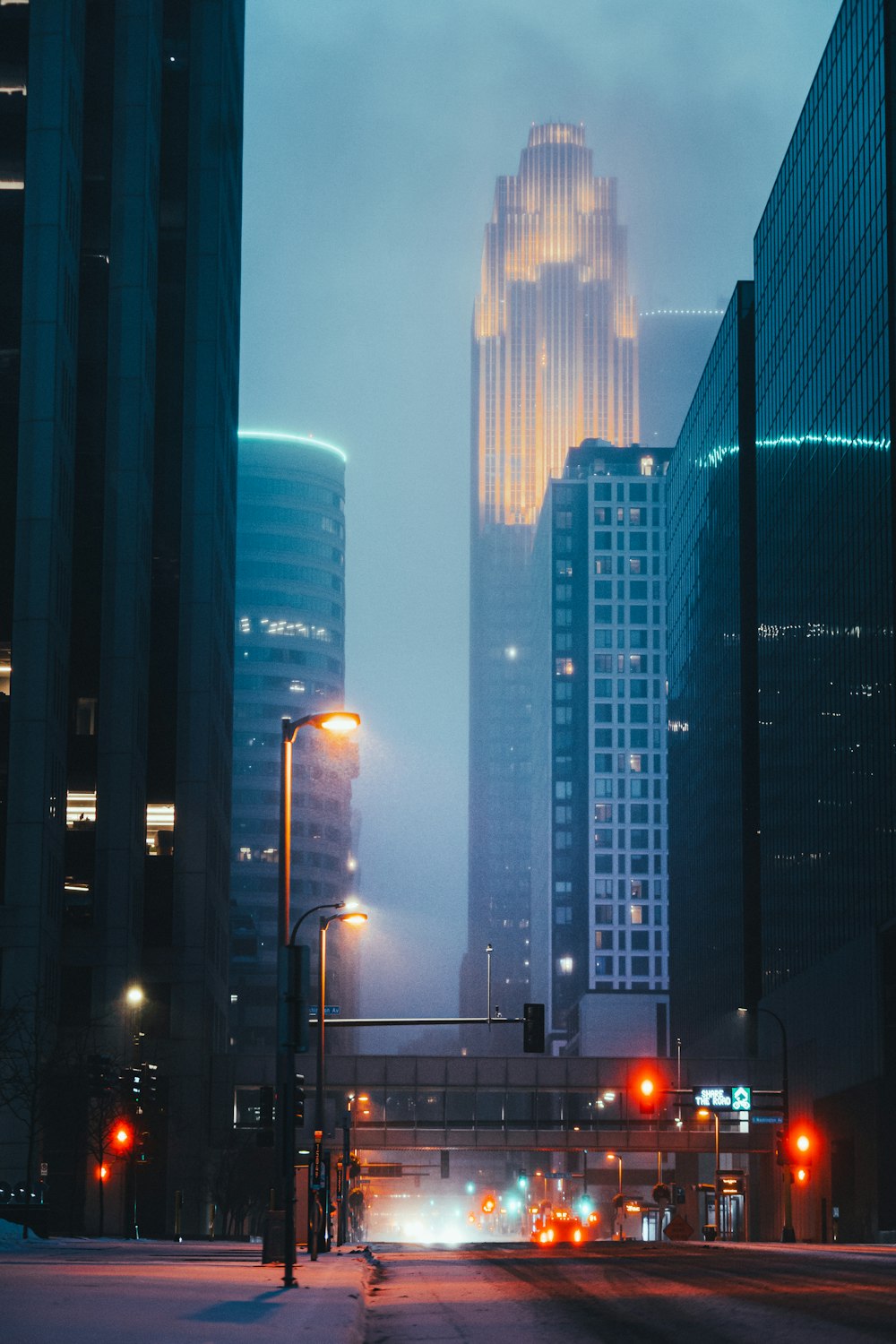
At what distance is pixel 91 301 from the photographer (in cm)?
11944

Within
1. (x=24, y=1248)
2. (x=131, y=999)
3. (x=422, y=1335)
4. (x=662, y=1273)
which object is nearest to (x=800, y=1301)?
(x=422, y=1335)

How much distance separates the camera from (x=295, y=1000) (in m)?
29.9

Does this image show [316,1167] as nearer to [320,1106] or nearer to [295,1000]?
[320,1106]

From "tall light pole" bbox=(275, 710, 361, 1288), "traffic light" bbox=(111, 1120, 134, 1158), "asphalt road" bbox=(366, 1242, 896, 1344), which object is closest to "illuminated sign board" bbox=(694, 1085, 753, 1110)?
"traffic light" bbox=(111, 1120, 134, 1158)

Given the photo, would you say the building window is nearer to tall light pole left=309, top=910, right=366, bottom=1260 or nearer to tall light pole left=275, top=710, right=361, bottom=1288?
tall light pole left=309, top=910, right=366, bottom=1260

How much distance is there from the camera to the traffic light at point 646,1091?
8650 centimetres

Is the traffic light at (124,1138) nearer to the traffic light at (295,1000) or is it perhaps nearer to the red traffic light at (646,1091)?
the red traffic light at (646,1091)

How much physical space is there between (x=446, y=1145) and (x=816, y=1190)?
72.2 feet

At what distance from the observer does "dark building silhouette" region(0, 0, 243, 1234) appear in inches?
3942

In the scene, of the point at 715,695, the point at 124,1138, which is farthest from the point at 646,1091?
the point at 715,695

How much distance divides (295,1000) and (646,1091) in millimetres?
59258

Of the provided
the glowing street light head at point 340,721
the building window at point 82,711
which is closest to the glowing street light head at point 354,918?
the glowing street light head at point 340,721

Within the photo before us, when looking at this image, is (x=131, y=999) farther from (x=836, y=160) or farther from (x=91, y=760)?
(x=836, y=160)

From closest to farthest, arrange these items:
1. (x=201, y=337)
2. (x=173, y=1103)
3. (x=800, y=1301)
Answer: (x=800, y=1301)
(x=173, y=1103)
(x=201, y=337)
